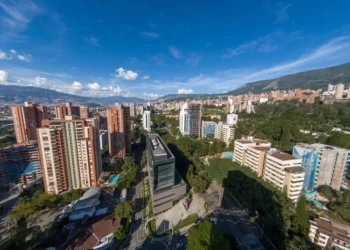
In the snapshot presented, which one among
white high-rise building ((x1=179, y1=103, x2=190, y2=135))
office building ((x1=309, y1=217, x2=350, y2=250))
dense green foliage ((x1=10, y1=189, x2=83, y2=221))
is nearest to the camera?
office building ((x1=309, y1=217, x2=350, y2=250))

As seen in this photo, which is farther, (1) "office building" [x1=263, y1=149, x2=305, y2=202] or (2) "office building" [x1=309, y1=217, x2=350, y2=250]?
(1) "office building" [x1=263, y1=149, x2=305, y2=202]

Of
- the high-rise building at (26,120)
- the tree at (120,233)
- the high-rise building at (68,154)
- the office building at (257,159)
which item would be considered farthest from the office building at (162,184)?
the high-rise building at (26,120)

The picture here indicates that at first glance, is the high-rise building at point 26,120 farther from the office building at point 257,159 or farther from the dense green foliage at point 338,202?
the dense green foliage at point 338,202

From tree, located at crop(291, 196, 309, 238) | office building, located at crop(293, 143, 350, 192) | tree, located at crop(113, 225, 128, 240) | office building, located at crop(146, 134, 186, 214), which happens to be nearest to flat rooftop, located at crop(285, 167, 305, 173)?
office building, located at crop(293, 143, 350, 192)

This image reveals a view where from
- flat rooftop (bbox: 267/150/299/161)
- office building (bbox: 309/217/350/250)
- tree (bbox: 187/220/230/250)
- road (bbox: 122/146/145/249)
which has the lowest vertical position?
road (bbox: 122/146/145/249)

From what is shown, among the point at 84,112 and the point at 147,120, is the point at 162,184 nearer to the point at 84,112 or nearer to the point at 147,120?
the point at 147,120

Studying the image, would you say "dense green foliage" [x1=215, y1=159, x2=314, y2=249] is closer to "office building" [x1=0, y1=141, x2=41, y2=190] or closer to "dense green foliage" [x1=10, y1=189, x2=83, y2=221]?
"dense green foliage" [x1=10, y1=189, x2=83, y2=221]

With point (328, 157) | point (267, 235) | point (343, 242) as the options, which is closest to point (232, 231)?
point (267, 235)
